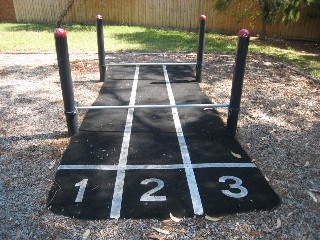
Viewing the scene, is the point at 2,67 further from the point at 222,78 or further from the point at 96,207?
the point at 96,207

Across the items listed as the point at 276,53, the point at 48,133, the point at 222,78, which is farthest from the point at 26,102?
the point at 276,53

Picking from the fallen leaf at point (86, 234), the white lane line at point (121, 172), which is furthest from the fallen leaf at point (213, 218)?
the fallen leaf at point (86, 234)

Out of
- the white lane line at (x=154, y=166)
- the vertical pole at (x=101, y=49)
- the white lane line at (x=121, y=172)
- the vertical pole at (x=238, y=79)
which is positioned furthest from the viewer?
the vertical pole at (x=101, y=49)

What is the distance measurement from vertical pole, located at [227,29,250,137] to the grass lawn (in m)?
4.28

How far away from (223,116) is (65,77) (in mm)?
2570

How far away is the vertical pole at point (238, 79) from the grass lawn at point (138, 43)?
4.28 metres

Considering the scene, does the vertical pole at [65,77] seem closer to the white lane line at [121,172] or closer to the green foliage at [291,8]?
the white lane line at [121,172]

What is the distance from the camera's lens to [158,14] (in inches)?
631

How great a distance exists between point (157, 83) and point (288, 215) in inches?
173

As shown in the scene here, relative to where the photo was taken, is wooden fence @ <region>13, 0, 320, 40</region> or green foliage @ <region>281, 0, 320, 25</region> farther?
wooden fence @ <region>13, 0, 320, 40</region>

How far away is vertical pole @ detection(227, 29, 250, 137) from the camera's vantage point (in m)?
3.90

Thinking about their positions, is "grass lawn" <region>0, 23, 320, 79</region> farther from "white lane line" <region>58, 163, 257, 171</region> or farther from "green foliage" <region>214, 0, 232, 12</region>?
"white lane line" <region>58, 163, 257, 171</region>

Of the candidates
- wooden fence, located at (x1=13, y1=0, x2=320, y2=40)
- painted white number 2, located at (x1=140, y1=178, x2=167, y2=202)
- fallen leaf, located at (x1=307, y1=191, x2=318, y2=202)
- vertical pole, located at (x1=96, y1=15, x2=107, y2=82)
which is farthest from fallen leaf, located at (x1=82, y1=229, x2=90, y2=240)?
wooden fence, located at (x1=13, y1=0, x2=320, y2=40)

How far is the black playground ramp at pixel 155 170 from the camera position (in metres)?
2.97
